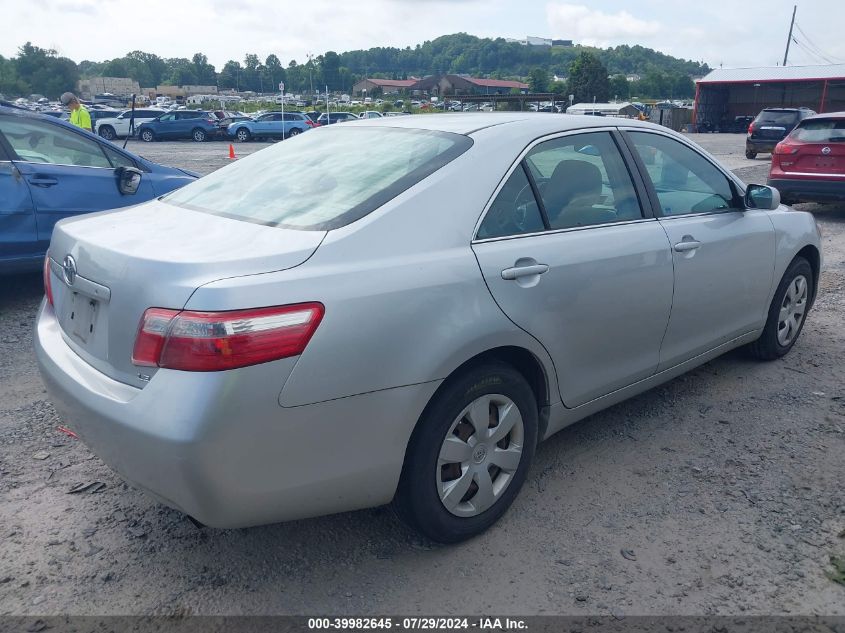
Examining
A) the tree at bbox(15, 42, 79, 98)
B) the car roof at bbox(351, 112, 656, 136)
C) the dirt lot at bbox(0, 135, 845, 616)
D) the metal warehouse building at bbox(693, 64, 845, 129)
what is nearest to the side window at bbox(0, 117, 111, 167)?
the dirt lot at bbox(0, 135, 845, 616)

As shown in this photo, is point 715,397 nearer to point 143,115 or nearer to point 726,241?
point 726,241

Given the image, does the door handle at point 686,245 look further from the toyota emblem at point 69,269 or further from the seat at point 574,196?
the toyota emblem at point 69,269

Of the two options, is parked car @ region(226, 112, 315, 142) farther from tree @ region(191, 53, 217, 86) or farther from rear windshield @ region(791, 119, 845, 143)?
tree @ region(191, 53, 217, 86)

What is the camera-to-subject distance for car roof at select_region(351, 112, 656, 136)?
316 cm

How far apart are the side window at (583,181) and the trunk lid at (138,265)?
118 centimetres

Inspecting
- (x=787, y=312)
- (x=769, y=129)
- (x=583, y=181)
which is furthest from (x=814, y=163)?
(x=769, y=129)

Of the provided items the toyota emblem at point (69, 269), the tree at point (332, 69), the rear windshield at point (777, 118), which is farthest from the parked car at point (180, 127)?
the tree at point (332, 69)

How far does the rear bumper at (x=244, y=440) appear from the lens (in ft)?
6.95

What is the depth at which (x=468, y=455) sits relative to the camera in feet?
8.95

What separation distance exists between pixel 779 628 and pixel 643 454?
4.02ft

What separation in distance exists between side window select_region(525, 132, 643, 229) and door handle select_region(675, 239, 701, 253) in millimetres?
250

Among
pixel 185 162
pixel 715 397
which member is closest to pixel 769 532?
pixel 715 397

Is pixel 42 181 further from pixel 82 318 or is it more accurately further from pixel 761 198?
pixel 761 198

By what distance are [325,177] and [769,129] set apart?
839 inches
